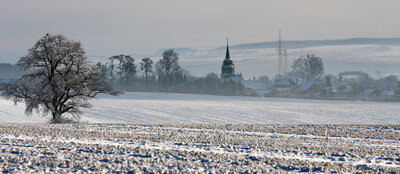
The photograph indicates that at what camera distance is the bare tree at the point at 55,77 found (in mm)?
38406

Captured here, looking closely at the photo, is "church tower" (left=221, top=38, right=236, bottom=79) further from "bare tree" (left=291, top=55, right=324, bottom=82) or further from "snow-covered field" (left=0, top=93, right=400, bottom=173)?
"snow-covered field" (left=0, top=93, right=400, bottom=173)

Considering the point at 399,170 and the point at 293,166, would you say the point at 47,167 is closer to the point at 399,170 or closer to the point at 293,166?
the point at 293,166

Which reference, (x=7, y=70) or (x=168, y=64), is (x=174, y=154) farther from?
(x=7, y=70)

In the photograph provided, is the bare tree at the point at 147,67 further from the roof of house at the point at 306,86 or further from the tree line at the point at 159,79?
the roof of house at the point at 306,86

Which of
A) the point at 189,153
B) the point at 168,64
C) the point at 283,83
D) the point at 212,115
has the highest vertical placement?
the point at 168,64

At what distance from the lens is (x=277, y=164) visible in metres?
17.6

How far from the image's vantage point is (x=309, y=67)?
15162cm

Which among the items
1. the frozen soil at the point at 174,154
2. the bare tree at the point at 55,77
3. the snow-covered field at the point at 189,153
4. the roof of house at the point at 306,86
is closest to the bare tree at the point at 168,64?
the roof of house at the point at 306,86

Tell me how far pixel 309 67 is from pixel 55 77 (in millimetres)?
120217

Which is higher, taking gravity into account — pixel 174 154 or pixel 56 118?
pixel 56 118

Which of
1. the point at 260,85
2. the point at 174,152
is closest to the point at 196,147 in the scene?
the point at 174,152

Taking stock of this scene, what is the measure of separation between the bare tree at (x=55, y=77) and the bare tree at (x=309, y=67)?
116030 mm

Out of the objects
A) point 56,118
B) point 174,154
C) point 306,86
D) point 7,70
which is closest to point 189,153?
point 174,154

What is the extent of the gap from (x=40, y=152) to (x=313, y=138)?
15.4 m
